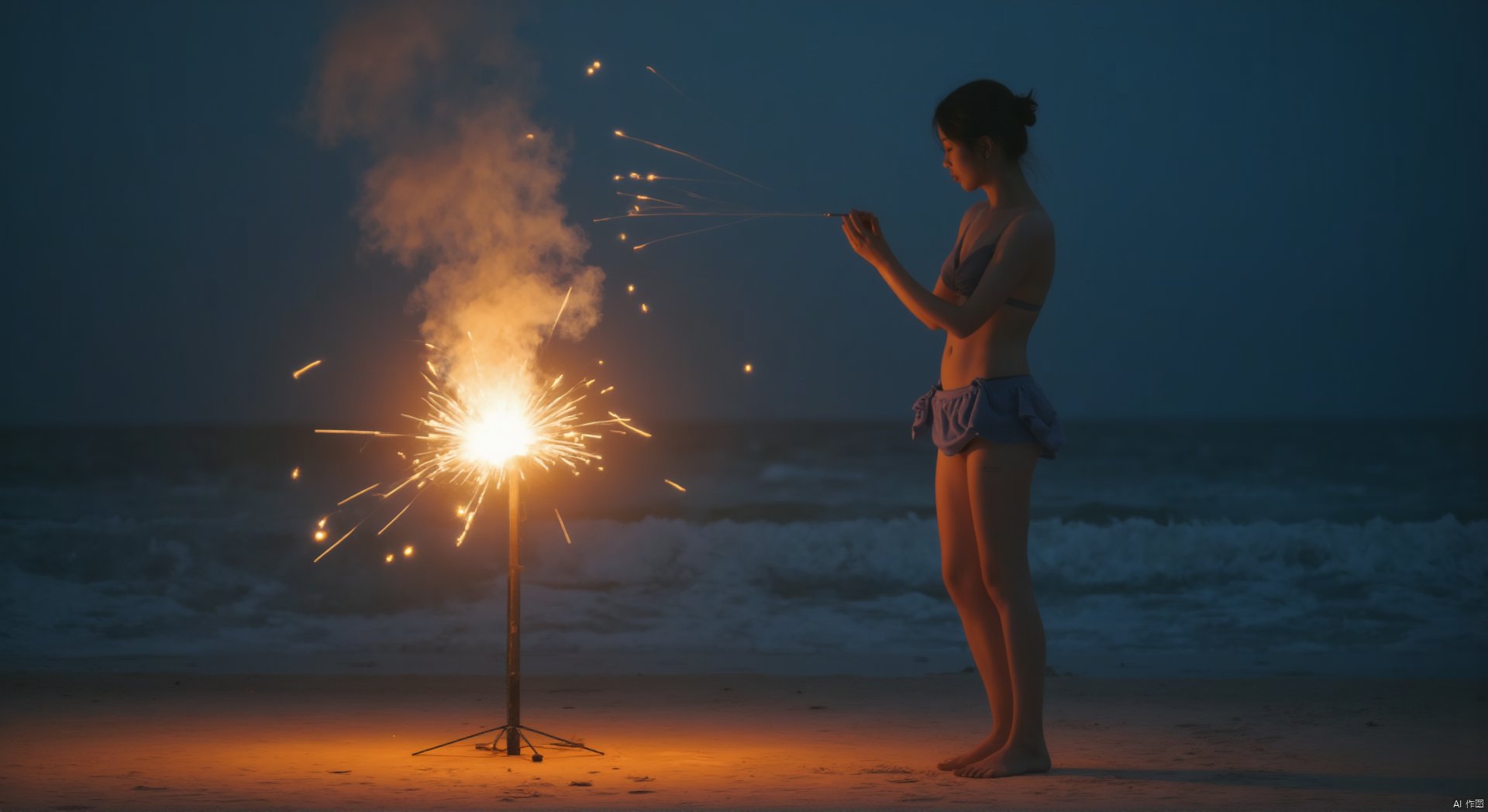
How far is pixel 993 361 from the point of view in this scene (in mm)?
3844

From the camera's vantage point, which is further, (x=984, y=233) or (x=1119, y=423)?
(x=1119, y=423)

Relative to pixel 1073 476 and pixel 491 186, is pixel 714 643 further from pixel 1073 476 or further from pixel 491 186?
pixel 1073 476

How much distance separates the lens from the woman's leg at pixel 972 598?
12.8 ft

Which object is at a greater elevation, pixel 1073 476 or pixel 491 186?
pixel 1073 476

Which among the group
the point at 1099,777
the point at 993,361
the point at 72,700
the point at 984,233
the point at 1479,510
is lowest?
the point at 1099,777

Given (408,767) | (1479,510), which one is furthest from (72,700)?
(1479,510)

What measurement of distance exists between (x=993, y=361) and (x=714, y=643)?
16.1 ft

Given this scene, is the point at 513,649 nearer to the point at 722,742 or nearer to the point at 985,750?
the point at 722,742

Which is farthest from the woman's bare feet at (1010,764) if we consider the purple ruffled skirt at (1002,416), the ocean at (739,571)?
the ocean at (739,571)

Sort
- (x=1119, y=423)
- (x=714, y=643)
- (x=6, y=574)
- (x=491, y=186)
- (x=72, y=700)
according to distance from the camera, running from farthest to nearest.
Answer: (x=1119, y=423) → (x=6, y=574) → (x=714, y=643) → (x=72, y=700) → (x=491, y=186)

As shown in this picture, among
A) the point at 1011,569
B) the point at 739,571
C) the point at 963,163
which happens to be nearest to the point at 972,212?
the point at 963,163

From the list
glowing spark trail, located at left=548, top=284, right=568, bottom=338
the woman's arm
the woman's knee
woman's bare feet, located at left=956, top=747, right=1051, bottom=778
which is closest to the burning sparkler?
glowing spark trail, located at left=548, top=284, right=568, bottom=338

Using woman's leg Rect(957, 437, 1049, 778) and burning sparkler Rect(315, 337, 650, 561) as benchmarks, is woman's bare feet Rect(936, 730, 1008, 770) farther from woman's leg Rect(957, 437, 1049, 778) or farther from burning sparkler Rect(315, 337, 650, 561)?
burning sparkler Rect(315, 337, 650, 561)

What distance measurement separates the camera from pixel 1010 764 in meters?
3.81
